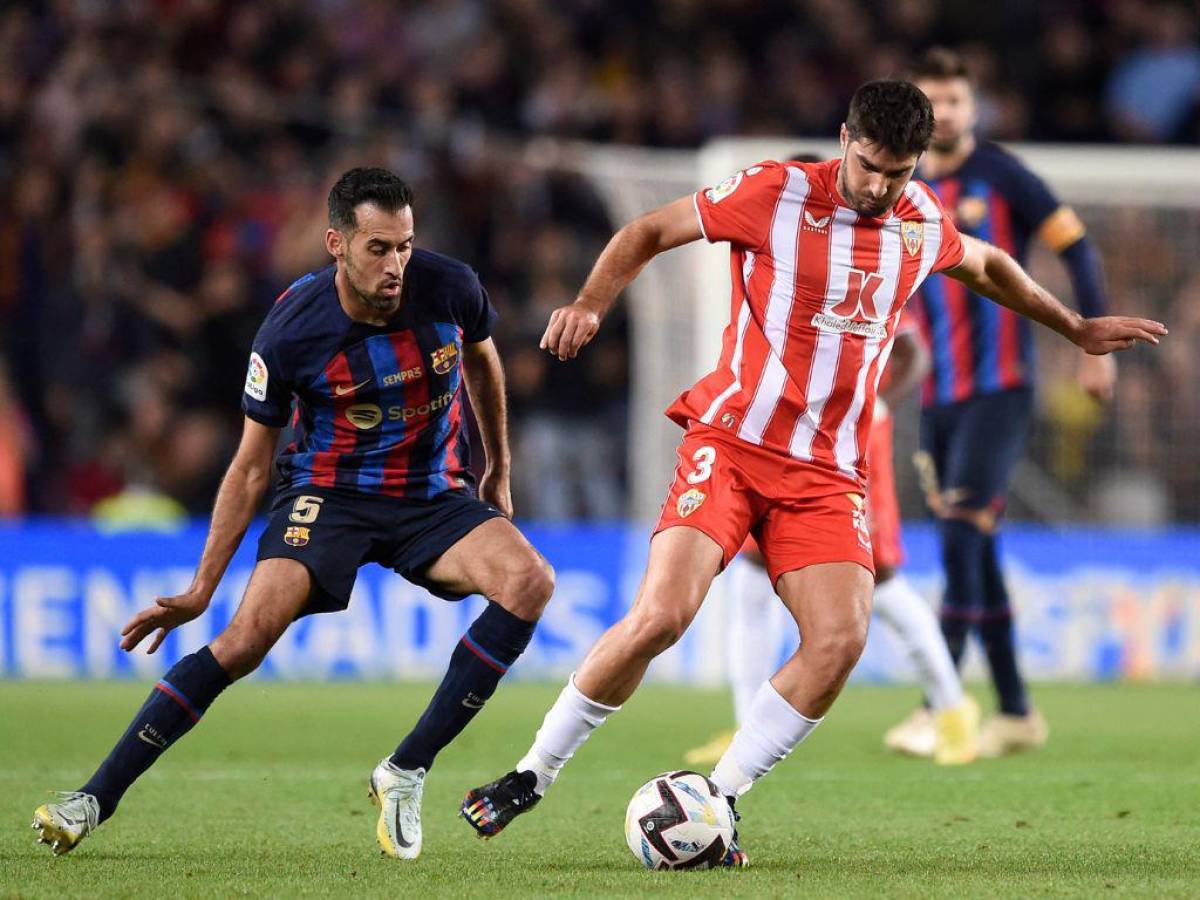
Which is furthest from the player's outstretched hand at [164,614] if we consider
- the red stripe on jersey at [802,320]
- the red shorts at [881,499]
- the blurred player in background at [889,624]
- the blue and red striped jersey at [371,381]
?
the red shorts at [881,499]

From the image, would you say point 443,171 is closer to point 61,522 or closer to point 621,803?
point 61,522

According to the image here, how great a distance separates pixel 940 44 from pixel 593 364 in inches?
179

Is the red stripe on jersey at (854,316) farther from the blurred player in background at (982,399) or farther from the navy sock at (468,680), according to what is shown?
the blurred player in background at (982,399)

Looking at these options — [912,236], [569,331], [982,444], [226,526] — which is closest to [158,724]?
[226,526]

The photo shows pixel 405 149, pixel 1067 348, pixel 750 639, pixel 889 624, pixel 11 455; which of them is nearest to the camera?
pixel 750 639

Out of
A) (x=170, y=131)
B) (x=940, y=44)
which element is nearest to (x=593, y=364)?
(x=170, y=131)

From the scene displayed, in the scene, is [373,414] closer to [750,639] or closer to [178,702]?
[178,702]

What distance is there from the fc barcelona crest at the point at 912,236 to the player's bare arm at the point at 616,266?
0.55 meters

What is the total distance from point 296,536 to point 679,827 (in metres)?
1.34

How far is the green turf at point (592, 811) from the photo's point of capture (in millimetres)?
4574

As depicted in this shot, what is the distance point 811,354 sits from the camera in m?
5.20

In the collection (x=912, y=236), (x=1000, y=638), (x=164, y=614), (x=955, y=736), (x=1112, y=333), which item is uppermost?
(x=912, y=236)

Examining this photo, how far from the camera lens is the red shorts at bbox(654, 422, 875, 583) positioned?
5074mm

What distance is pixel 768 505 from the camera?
5.17m
